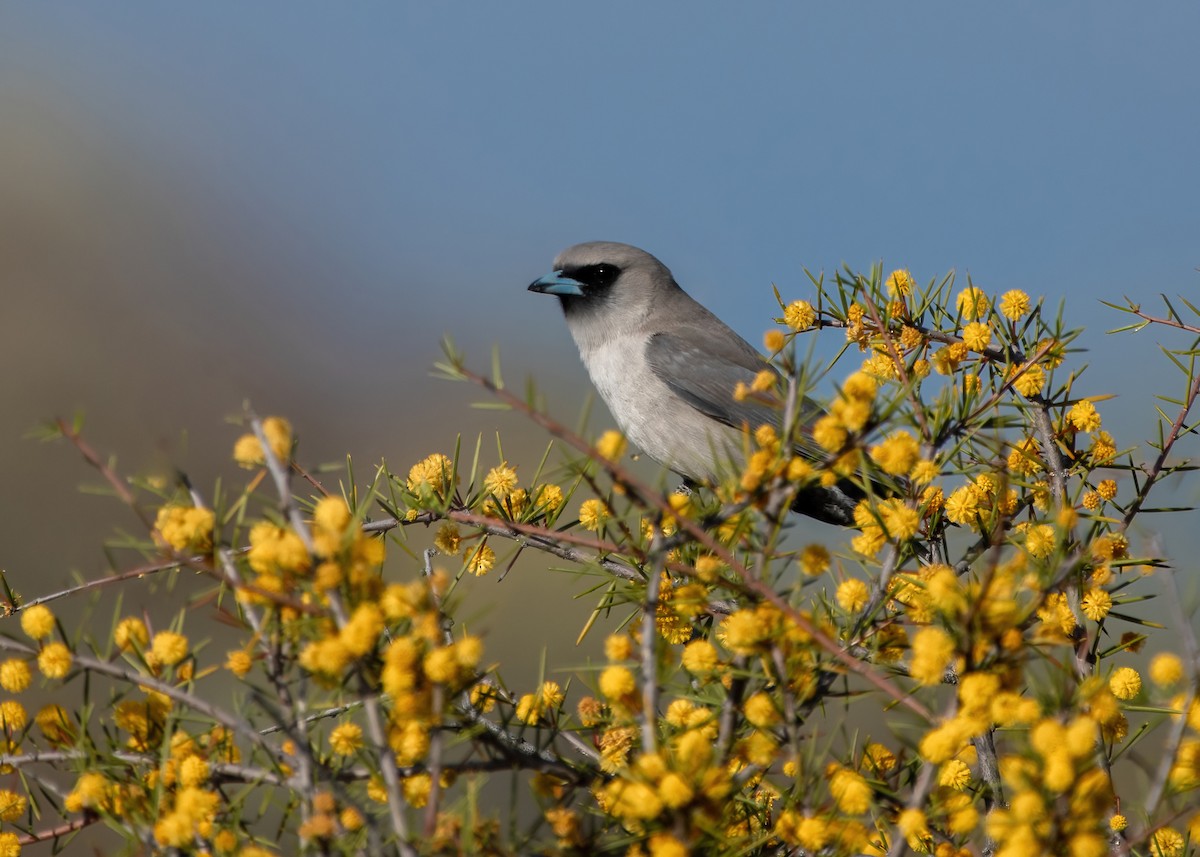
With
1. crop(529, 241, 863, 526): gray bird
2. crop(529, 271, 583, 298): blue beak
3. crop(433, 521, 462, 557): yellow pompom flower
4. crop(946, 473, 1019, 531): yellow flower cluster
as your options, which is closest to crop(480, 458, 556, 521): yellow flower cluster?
crop(433, 521, 462, 557): yellow pompom flower

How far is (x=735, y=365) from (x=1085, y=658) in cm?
455

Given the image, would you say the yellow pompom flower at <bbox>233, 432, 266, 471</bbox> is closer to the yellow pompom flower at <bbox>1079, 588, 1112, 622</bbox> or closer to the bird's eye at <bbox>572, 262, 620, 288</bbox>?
the yellow pompom flower at <bbox>1079, 588, 1112, 622</bbox>

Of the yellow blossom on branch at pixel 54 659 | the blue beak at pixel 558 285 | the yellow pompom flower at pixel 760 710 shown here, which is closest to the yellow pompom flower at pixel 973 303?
the yellow pompom flower at pixel 760 710

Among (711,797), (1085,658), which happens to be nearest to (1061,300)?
(1085,658)

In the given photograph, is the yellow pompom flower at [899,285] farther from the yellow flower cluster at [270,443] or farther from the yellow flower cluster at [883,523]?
the yellow flower cluster at [270,443]

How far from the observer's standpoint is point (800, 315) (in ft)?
11.0

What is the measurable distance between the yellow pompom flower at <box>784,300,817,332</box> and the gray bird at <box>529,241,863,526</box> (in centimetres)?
237

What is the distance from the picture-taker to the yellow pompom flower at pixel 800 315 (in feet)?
10.9

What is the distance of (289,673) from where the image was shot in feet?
5.32

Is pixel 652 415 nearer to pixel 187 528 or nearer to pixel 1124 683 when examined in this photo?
Answer: pixel 1124 683

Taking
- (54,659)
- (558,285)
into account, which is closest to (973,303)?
(54,659)

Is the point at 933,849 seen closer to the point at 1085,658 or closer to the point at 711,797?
the point at 1085,658

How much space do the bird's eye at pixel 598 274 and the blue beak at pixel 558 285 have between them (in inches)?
2.2

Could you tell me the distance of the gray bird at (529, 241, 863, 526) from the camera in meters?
6.14
